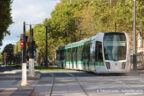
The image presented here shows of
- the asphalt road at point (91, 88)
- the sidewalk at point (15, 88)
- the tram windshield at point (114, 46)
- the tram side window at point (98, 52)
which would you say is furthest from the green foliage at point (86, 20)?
the sidewalk at point (15, 88)

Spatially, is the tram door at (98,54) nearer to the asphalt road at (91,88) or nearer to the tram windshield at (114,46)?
the tram windshield at (114,46)

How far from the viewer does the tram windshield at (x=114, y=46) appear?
31.2 metres

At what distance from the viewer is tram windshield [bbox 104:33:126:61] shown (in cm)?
3122

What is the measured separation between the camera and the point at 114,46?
31.4m

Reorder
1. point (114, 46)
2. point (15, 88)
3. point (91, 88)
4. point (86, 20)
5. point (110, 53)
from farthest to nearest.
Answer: point (86, 20)
point (114, 46)
point (110, 53)
point (91, 88)
point (15, 88)

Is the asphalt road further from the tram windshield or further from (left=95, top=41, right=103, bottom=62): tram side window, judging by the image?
(left=95, top=41, right=103, bottom=62): tram side window

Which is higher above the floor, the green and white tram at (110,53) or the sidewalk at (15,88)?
the green and white tram at (110,53)

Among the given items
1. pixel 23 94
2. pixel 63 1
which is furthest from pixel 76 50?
pixel 63 1

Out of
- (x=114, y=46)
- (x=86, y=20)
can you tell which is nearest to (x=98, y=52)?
(x=114, y=46)

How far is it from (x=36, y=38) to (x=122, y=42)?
5745cm

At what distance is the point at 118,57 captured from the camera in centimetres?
3117

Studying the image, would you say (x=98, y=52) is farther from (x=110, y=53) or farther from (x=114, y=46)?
(x=114, y=46)

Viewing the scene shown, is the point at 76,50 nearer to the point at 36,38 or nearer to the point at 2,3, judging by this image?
the point at 2,3

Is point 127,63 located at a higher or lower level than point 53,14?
lower
